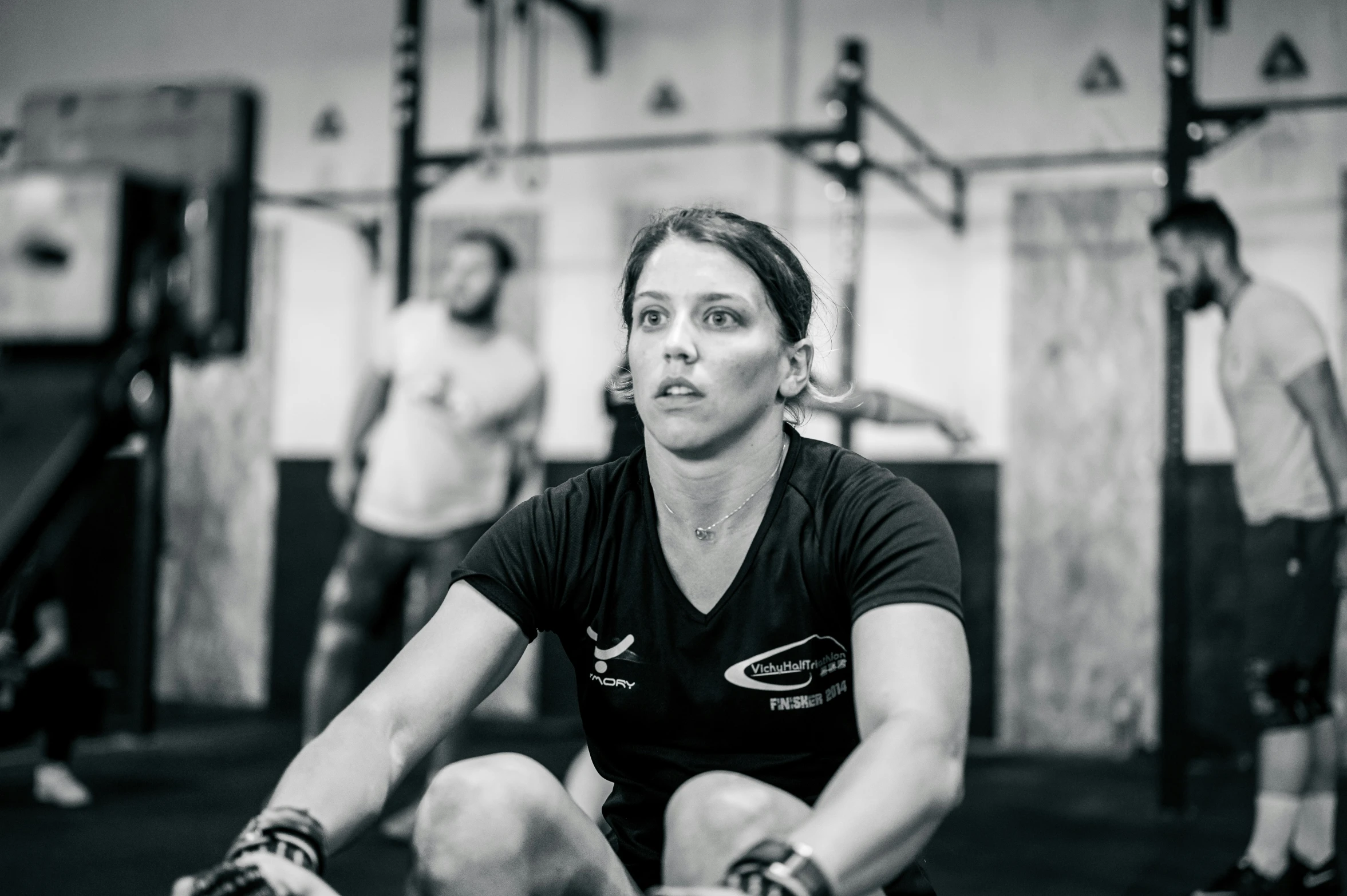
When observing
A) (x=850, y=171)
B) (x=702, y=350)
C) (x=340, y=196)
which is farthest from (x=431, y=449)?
(x=340, y=196)

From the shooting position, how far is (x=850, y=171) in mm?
5188

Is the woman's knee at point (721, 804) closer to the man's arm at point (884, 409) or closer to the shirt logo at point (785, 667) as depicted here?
the shirt logo at point (785, 667)

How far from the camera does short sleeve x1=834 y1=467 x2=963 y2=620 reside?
1.37 meters

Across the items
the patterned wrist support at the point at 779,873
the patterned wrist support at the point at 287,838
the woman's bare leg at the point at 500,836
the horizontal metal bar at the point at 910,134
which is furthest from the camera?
the horizontal metal bar at the point at 910,134

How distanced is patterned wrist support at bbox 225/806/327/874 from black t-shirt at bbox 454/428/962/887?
1.10 feet

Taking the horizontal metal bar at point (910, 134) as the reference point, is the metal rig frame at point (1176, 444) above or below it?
below

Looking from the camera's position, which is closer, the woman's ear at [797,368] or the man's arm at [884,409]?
the woman's ear at [797,368]

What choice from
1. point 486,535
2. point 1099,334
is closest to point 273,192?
point 1099,334

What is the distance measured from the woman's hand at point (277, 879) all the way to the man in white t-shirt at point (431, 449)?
7.94 feet

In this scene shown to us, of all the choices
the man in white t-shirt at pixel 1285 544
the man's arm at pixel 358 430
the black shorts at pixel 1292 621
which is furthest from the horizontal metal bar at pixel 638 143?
the black shorts at pixel 1292 621

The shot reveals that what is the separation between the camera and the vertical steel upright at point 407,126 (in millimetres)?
5117

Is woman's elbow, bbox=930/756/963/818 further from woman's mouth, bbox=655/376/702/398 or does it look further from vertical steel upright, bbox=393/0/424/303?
vertical steel upright, bbox=393/0/424/303

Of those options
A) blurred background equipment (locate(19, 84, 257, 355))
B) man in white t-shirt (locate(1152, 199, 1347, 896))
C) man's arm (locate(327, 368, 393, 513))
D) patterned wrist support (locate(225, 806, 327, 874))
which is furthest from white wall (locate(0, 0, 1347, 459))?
blurred background equipment (locate(19, 84, 257, 355))

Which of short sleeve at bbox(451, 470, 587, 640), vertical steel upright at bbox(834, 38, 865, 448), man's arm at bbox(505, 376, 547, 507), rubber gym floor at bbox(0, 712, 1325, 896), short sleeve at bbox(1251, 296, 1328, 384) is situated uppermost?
vertical steel upright at bbox(834, 38, 865, 448)
